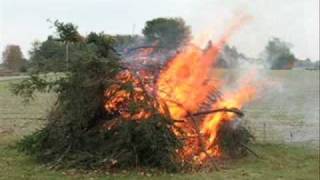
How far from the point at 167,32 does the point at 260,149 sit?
3.35 meters

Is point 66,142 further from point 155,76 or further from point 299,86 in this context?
point 299,86

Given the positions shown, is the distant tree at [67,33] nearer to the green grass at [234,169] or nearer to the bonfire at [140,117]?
the bonfire at [140,117]

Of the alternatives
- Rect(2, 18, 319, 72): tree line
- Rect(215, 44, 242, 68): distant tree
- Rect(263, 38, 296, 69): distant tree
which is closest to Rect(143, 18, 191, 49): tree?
Rect(2, 18, 319, 72): tree line

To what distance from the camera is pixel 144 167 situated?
Answer: 10836 millimetres

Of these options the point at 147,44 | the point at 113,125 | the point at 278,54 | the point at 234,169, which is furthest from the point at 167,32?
the point at 234,169

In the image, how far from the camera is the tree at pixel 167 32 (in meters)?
13.2

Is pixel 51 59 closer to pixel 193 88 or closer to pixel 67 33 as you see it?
pixel 67 33

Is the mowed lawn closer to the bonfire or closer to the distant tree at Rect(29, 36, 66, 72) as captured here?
the bonfire

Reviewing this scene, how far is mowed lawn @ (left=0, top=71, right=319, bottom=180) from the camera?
1030 cm

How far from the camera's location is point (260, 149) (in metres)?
13.5

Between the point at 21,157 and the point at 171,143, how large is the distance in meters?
3.01

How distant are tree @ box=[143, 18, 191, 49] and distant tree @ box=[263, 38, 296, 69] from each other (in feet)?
6.68

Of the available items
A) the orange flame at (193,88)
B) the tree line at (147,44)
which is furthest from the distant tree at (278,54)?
the orange flame at (193,88)

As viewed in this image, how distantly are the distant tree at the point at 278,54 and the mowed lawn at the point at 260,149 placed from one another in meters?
1.83
